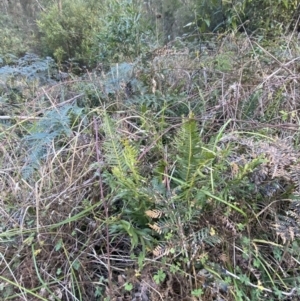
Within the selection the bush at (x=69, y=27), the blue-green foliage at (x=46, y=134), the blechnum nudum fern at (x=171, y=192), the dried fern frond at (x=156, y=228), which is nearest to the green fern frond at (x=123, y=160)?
the blechnum nudum fern at (x=171, y=192)

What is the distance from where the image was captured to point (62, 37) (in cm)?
298

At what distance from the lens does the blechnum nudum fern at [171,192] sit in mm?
847

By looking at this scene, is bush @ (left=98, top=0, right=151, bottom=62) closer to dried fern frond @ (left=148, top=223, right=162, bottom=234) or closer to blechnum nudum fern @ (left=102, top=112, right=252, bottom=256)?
blechnum nudum fern @ (left=102, top=112, right=252, bottom=256)

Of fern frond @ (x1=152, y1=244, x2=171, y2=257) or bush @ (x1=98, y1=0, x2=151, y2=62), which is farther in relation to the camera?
bush @ (x1=98, y1=0, x2=151, y2=62)

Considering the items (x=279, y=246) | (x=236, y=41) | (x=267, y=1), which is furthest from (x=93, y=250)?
(x=267, y=1)

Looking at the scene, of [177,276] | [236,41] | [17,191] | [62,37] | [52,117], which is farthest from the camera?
[62,37]

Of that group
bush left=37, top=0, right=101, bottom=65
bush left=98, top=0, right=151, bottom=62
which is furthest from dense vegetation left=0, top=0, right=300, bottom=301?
bush left=37, top=0, right=101, bottom=65

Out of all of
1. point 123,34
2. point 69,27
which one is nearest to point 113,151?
point 123,34

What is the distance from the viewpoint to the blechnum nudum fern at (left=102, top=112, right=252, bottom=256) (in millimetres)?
847

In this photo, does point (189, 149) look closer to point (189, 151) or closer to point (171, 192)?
point (189, 151)

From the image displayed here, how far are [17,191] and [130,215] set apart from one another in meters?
0.39

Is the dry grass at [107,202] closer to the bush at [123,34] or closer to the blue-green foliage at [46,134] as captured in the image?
the blue-green foliage at [46,134]

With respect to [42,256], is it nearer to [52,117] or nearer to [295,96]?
[52,117]

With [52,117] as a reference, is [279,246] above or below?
below
